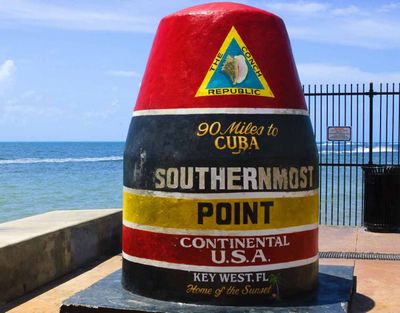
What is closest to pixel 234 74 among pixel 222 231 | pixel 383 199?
pixel 222 231

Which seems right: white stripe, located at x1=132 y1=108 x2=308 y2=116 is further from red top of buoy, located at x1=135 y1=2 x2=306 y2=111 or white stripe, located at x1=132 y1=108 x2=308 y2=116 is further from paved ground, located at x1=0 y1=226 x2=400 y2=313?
paved ground, located at x1=0 y1=226 x2=400 y2=313

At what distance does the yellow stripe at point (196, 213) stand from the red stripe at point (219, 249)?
90 millimetres

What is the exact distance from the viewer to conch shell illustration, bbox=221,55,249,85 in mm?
5047

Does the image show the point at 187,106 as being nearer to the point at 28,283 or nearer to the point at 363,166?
the point at 28,283

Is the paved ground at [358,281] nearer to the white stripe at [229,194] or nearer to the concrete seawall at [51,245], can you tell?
the concrete seawall at [51,245]

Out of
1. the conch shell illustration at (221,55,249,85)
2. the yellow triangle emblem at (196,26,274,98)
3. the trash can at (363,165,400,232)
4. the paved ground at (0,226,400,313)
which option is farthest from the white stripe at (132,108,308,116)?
the trash can at (363,165,400,232)

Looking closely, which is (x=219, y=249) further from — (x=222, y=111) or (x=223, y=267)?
(x=222, y=111)

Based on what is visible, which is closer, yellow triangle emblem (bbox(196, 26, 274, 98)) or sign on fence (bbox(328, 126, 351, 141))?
A: yellow triangle emblem (bbox(196, 26, 274, 98))

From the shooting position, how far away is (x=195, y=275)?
16.2 ft

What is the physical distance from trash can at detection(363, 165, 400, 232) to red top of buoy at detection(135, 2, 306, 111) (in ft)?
20.3

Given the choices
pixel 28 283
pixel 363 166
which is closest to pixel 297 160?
pixel 28 283

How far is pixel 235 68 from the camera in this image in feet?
16.6

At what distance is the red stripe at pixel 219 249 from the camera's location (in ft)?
15.9

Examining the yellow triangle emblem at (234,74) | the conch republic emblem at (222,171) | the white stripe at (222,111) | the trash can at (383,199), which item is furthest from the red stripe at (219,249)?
the trash can at (383,199)
